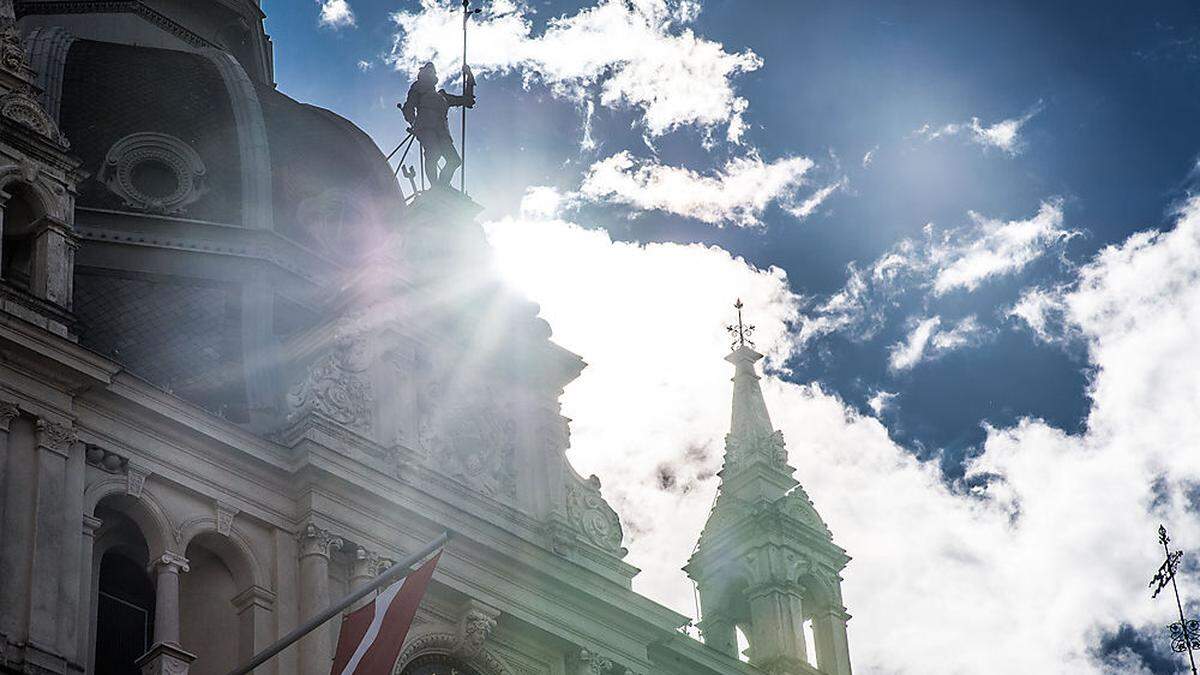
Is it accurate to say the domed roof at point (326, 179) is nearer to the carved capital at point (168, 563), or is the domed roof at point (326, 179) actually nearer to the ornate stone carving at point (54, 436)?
the carved capital at point (168, 563)

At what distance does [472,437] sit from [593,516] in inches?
98.6

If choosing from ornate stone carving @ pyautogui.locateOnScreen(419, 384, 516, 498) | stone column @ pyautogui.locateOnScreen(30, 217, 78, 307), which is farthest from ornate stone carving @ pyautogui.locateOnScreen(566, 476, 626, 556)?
stone column @ pyautogui.locateOnScreen(30, 217, 78, 307)

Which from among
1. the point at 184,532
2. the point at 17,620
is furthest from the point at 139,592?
the point at 17,620

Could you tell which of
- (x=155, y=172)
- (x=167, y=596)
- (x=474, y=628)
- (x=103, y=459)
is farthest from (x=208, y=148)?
(x=167, y=596)

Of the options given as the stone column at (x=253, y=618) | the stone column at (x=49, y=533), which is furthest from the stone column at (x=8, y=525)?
the stone column at (x=253, y=618)

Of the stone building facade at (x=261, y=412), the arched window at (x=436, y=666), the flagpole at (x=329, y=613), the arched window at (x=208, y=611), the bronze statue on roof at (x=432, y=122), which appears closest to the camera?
the flagpole at (x=329, y=613)

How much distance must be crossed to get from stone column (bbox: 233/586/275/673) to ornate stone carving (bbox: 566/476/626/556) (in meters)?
6.76

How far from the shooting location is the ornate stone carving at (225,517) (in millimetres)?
35500

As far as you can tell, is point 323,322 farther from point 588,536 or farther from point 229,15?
point 229,15

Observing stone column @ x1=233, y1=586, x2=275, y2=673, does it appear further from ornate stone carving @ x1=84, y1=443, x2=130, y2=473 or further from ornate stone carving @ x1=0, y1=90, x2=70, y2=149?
ornate stone carving @ x1=0, y1=90, x2=70, y2=149

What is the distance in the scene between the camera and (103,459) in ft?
112

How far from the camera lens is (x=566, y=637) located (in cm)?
3934

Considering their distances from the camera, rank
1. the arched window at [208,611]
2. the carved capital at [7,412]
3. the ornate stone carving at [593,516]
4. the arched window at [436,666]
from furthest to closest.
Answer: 1. the ornate stone carving at [593,516]
2. the arched window at [436,666]
3. the arched window at [208,611]
4. the carved capital at [7,412]

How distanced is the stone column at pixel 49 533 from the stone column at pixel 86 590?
1.32 feet
